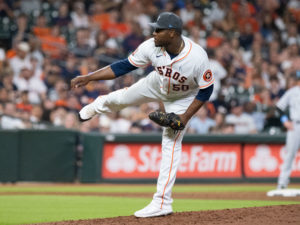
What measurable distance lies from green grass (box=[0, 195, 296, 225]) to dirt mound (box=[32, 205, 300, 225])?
0.84 m

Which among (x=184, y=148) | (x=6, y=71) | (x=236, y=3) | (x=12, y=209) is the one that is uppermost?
(x=236, y=3)

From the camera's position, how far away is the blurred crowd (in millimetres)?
13352

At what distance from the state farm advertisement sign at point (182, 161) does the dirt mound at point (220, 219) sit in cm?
614

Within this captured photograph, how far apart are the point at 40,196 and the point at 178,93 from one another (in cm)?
433

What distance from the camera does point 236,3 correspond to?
18.6 metres

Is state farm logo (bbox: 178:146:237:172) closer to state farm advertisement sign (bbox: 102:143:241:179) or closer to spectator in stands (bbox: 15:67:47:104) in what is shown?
state farm advertisement sign (bbox: 102:143:241:179)

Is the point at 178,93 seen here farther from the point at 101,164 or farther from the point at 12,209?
the point at 101,164

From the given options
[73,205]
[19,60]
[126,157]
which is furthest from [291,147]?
[19,60]

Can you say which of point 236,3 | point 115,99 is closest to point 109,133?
point 115,99

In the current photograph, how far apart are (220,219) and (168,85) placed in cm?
158

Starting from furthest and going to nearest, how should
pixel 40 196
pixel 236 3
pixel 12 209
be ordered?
pixel 236 3, pixel 40 196, pixel 12 209

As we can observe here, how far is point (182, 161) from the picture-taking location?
13461 millimetres

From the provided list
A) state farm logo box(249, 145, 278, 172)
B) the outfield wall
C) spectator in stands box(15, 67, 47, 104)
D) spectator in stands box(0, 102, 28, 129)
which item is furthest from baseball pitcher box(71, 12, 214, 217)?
state farm logo box(249, 145, 278, 172)

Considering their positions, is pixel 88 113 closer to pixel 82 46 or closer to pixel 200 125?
pixel 200 125
